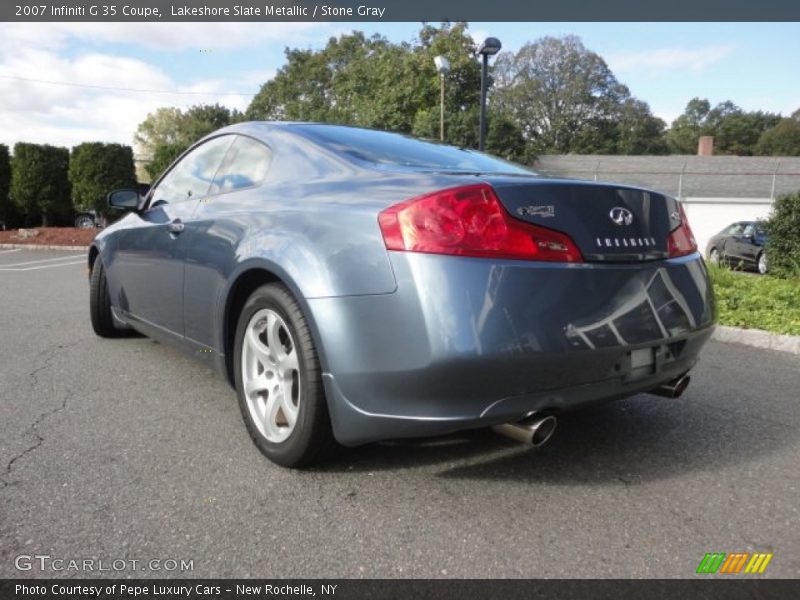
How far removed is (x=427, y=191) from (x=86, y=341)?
385 centimetres

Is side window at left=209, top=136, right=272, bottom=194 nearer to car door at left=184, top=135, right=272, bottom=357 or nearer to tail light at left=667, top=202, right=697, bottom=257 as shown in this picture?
car door at left=184, top=135, right=272, bottom=357

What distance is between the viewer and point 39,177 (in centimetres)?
1894

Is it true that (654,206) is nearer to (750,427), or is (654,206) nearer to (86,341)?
(750,427)

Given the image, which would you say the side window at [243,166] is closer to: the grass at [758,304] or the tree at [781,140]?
the grass at [758,304]

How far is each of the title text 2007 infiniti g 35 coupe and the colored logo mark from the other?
2.02 feet

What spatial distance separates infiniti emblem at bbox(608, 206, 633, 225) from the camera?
241 centimetres

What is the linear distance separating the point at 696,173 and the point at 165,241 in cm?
3712

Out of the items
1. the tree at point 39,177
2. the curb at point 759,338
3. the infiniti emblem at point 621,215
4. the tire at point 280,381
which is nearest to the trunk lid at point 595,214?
the infiniti emblem at point 621,215

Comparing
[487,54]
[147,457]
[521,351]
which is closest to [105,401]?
[147,457]

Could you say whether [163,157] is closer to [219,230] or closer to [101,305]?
[101,305]

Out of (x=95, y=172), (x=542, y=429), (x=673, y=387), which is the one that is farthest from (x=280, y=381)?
(x=95, y=172)

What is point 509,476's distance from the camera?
260 centimetres

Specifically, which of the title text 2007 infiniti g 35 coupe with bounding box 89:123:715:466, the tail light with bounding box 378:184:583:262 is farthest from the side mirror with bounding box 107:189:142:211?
the tail light with bounding box 378:184:583:262

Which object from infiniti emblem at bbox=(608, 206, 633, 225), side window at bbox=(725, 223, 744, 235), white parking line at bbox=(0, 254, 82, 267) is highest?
infiniti emblem at bbox=(608, 206, 633, 225)
